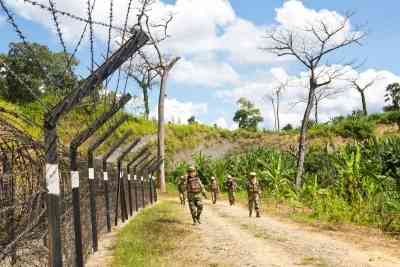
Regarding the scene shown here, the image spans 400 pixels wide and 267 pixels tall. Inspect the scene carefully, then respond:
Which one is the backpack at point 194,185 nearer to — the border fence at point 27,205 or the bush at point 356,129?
the border fence at point 27,205

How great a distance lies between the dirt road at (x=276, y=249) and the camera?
9.60 meters

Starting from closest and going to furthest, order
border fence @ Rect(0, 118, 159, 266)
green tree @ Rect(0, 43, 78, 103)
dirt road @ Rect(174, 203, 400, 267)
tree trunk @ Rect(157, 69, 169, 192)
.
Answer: green tree @ Rect(0, 43, 78, 103)
border fence @ Rect(0, 118, 159, 266)
dirt road @ Rect(174, 203, 400, 267)
tree trunk @ Rect(157, 69, 169, 192)

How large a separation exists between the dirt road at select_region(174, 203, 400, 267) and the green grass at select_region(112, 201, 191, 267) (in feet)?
1.18

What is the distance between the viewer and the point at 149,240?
41.4 ft

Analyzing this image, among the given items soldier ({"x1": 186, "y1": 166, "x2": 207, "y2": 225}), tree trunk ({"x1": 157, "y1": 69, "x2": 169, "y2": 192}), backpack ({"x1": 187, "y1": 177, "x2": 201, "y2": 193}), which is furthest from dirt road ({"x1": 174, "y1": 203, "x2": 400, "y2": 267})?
tree trunk ({"x1": 157, "y1": 69, "x2": 169, "y2": 192})

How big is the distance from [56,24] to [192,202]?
11476 mm

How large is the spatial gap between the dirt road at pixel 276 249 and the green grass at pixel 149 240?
36cm

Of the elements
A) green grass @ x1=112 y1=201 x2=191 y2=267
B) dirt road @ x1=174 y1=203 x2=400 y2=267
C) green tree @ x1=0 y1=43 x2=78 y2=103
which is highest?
green tree @ x1=0 y1=43 x2=78 y2=103

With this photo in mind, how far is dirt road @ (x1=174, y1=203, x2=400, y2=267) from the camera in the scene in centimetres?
960

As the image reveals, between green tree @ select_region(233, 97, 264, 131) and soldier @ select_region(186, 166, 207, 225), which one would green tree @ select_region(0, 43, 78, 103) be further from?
green tree @ select_region(233, 97, 264, 131)

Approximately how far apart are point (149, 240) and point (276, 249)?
3.05 metres

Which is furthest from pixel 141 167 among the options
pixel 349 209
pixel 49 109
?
pixel 49 109

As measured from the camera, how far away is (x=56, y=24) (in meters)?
4.99

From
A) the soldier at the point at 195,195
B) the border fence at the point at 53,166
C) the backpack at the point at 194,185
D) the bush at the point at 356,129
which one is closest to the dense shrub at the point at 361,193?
the soldier at the point at 195,195
